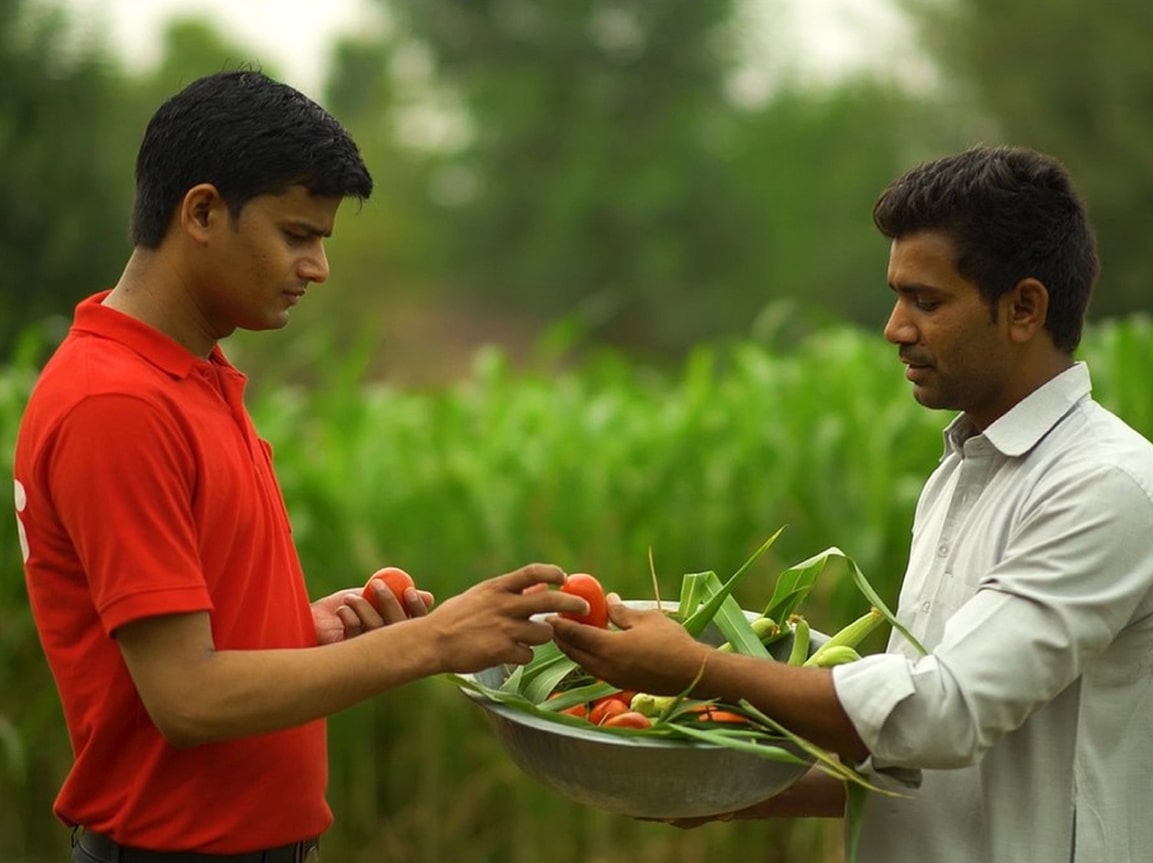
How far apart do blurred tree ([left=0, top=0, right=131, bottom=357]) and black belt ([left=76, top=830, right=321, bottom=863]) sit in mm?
11744

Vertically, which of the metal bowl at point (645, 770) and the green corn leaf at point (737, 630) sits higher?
the green corn leaf at point (737, 630)

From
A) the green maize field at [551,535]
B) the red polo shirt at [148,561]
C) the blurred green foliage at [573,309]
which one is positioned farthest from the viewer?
the blurred green foliage at [573,309]

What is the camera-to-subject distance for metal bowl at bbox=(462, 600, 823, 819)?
202 cm

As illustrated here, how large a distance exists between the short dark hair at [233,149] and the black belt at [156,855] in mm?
860

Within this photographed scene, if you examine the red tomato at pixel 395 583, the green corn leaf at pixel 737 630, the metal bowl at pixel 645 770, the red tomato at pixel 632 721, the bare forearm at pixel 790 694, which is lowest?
the metal bowl at pixel 645 770

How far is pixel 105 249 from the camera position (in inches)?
580

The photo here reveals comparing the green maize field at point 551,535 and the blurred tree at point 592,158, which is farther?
the blurred tree at point 592,158

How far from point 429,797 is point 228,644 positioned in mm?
2412

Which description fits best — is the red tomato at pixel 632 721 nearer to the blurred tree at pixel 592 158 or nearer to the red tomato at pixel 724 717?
the red tomato at pixel 724 717

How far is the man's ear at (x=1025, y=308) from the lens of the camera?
2139 millimetres

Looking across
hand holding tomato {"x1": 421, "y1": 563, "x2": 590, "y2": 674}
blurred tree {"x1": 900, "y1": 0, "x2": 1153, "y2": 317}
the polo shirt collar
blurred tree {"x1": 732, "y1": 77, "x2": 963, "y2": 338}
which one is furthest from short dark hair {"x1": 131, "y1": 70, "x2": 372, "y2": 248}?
blurred tree {"x1": 732, "y1": 77, "x2": 963, "y2": 338}

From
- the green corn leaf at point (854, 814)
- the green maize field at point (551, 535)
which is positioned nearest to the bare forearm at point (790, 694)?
the green corn leaf at point (854, 814)

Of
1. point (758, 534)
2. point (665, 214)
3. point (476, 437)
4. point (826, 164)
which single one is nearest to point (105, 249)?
point (476, 437)

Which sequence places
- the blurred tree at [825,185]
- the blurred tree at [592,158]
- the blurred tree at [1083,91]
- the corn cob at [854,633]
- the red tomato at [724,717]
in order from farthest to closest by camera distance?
the blurred tree at [592,158] → the blurred tree at [825,185] → the blurred tree at [1083,91] → the corn cob at [854,633] → the red tomato at [724,717]
